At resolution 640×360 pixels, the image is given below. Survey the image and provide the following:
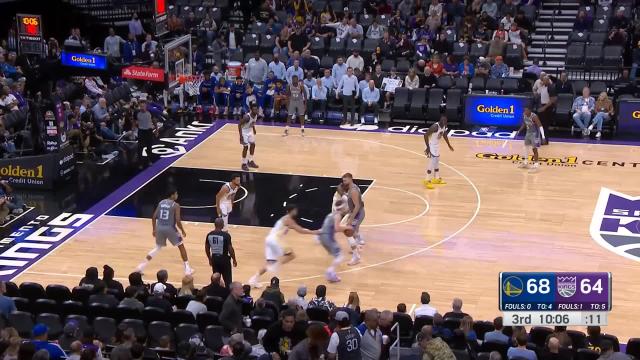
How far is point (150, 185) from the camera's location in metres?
26.0

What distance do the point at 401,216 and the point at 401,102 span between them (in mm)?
8621

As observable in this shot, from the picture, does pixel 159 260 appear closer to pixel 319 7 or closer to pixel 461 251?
pixel 461 251

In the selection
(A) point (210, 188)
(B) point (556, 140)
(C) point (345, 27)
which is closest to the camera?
(A) point (210, 188)

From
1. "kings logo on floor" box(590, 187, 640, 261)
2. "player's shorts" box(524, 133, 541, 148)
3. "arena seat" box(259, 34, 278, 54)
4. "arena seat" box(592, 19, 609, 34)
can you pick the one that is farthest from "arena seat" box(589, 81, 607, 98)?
"arena seat" box(259, 34, 278, 54)

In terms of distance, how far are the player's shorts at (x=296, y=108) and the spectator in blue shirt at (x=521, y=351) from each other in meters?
16.5

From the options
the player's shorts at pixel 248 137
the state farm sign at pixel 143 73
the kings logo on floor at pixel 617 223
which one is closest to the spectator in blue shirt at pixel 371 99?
the state farm sign at pixel 143 73

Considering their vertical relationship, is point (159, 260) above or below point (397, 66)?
below

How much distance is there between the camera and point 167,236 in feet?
66.5

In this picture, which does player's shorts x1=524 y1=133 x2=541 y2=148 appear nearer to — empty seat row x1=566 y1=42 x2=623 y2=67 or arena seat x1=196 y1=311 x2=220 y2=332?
empty seat row x1=566 y1=42 x2=623 y2=67

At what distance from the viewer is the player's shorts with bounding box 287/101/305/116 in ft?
98.5

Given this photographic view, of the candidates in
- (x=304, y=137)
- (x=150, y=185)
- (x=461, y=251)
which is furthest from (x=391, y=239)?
(x=304, y=137)

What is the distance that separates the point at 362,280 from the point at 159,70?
13.2m

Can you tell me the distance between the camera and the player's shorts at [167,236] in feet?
66.2

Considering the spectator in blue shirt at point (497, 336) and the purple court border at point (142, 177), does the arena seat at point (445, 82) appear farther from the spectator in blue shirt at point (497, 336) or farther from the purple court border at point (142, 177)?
the spectator in blue shirt at point (497, 336)
